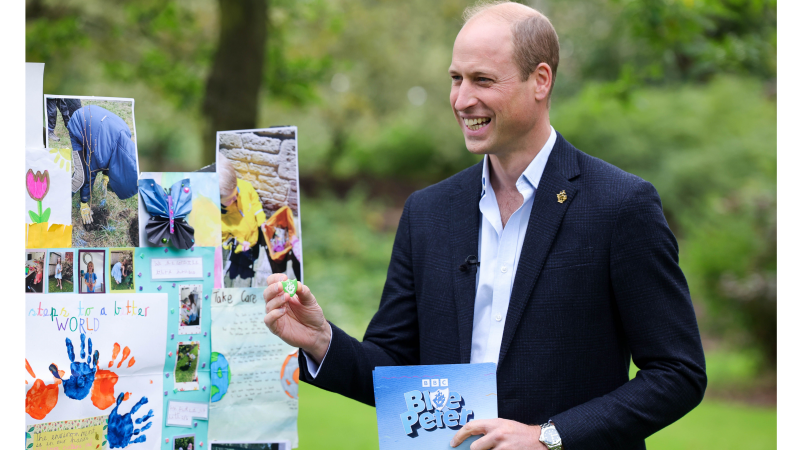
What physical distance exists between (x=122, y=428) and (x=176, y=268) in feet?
1.82

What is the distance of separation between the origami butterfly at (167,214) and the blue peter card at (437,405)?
892 millimetres

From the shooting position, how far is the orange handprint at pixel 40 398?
78.5 inches

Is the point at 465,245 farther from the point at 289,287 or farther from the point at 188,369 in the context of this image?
the point at 188,369

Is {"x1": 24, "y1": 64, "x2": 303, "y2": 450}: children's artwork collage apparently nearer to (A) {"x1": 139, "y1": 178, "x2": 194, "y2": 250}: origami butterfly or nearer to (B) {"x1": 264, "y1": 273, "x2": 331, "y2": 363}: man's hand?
(A) {"x1": 139, "y1": 178, "x2": 194, "y2": 250}: origami butterfly

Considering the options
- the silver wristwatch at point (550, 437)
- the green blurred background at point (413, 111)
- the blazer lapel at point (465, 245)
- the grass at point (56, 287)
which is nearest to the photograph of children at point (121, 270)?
the grass at point (56, 287)

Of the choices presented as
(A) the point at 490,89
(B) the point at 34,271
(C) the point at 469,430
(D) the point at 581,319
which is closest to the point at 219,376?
(B) the point at 34,271

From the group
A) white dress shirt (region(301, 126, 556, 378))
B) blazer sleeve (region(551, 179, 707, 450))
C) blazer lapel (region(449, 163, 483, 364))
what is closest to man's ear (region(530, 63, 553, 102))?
white dress shirt (region(301, 126, 556, 378))

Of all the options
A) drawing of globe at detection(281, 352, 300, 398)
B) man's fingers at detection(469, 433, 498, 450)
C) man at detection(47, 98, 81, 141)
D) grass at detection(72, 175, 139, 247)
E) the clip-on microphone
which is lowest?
man's fingers at detection(469, 433, 498, 450)

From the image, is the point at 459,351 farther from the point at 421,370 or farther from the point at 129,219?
the point at 129,219

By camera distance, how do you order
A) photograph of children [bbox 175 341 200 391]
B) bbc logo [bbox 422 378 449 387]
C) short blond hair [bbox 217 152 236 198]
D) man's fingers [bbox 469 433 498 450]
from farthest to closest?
1. short blond hair [bbox 217 152 236 198]
2. photograph of children [bbox 175 341 200 391]
3. bbc logo [bbox 422 378 449 387]
4. man's fingers [bbox 469 433 498 450]

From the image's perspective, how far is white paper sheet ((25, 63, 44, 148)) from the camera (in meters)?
2.01

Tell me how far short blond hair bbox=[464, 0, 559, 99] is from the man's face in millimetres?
23

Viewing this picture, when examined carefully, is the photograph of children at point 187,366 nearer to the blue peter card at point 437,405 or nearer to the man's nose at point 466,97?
the blue peter card at point 437,405

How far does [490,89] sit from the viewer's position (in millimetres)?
2111
